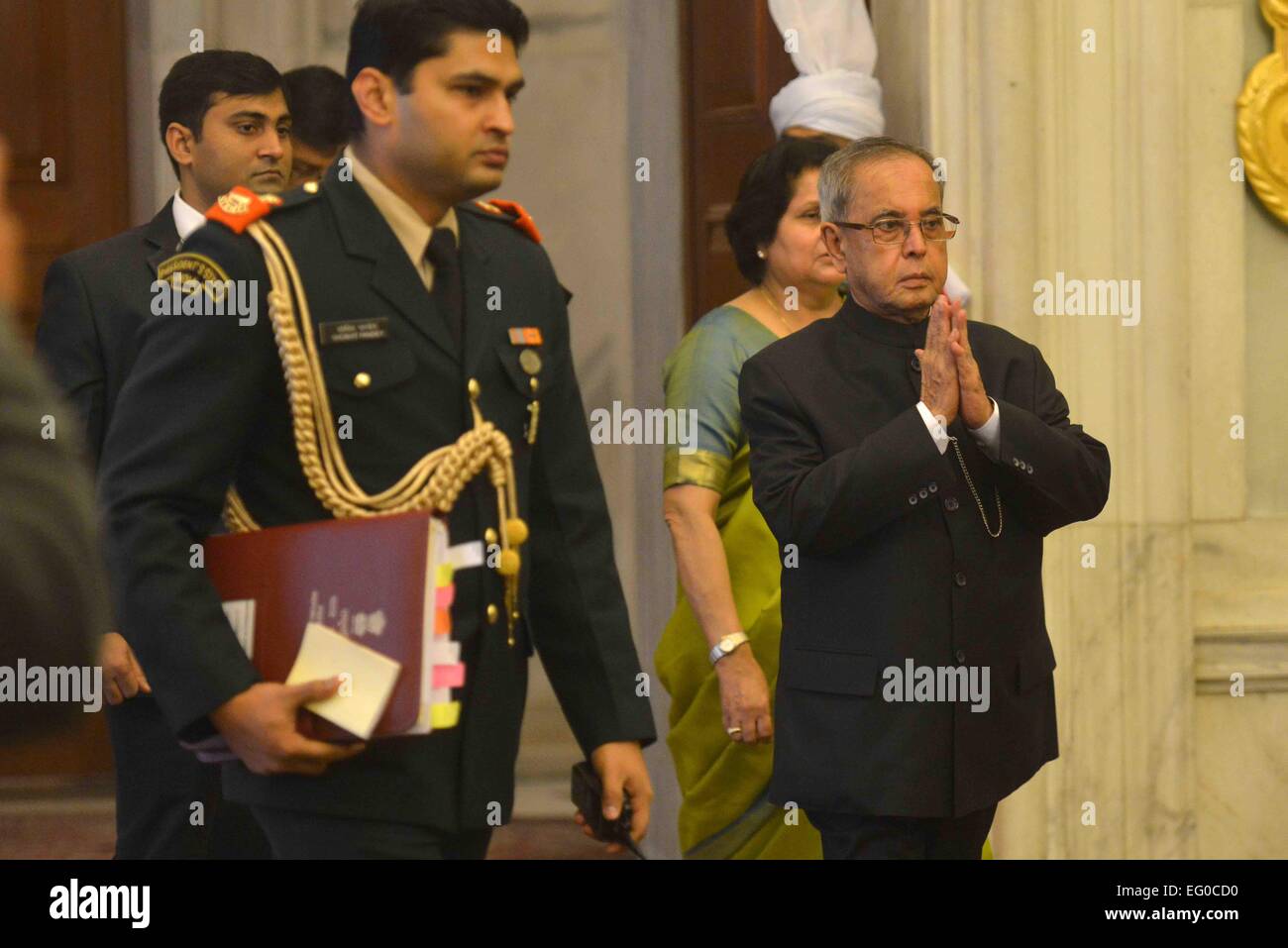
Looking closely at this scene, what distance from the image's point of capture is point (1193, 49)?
15.9 ft

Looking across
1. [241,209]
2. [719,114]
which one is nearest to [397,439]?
[241,209]

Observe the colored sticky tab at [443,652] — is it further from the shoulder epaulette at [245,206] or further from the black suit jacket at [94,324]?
the black suit jacket at [94,324]

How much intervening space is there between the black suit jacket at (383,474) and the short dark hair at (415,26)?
18cm

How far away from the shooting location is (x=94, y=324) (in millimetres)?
3896

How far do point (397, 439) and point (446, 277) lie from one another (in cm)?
26

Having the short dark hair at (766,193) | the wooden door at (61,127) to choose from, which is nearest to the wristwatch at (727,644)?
the short dark hair at (766,193)

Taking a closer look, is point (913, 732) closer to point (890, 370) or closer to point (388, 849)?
point (890, 370)

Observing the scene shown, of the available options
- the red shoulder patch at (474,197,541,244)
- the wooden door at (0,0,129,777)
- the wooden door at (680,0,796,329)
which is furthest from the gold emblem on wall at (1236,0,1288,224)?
the wooden door at (0,0,129,777)

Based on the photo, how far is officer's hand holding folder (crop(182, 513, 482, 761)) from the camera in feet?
8.53

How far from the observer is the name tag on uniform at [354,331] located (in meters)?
2.69

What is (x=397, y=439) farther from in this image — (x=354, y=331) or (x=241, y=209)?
(x=241, y=209)

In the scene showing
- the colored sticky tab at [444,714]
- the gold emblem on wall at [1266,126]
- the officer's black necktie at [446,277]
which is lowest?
the colored sticky tab at [444,714]

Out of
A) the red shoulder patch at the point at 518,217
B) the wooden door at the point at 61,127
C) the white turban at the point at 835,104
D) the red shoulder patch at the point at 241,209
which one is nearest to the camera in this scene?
the red shoulder patch at the point at 241,209

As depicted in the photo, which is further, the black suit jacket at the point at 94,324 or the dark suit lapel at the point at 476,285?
the black suit jacket at the point at 94,324
